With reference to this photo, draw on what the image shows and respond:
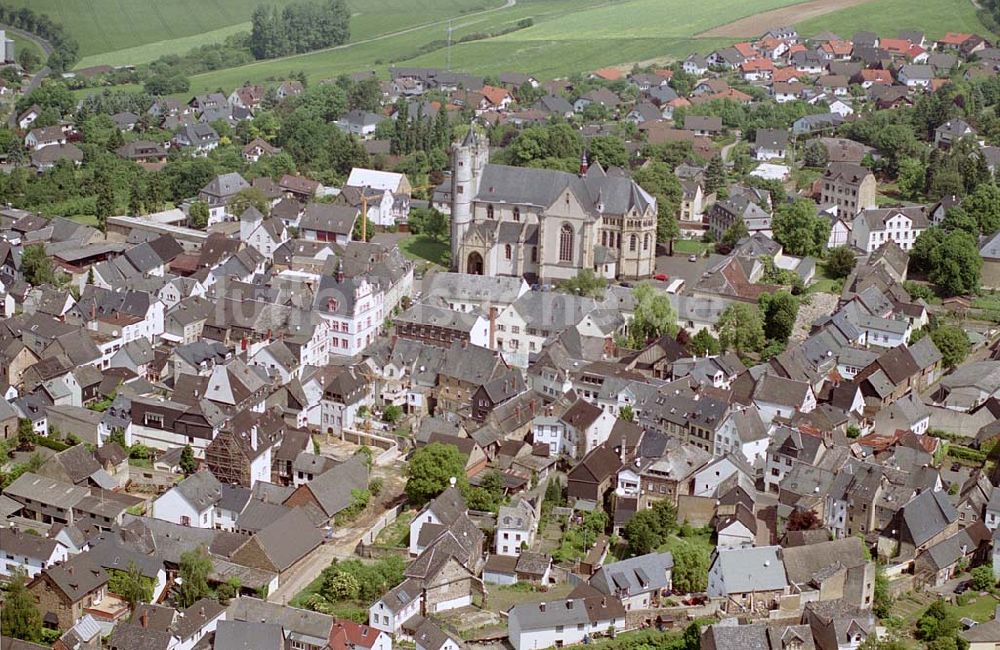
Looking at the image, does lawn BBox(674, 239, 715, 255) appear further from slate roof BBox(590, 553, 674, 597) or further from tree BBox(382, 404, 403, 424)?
slate roof BBox(590, 553, 674, 597)

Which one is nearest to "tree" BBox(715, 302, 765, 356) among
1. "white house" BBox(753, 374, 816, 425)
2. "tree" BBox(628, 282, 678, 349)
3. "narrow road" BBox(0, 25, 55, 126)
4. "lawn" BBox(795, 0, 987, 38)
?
"tree" BBox(628, 282, 678, 349)

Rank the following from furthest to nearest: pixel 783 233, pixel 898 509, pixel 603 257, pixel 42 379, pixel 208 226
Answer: pixel 208 226 < pixel 783 233 < pixel 603 257 < pixel 42 379 < pixel 898 509

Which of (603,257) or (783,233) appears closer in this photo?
(603,257)

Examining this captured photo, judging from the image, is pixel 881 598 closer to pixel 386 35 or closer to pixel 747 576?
pixel 747 576

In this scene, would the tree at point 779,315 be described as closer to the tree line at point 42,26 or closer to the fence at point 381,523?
the fence at point 381,523

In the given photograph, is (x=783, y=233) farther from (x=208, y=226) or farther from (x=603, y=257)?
(x=208, y=226)

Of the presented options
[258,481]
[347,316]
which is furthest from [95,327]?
[258,481]

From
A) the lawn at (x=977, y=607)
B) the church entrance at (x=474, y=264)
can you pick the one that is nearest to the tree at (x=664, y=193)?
the church entrance at (x=474, y=264)
